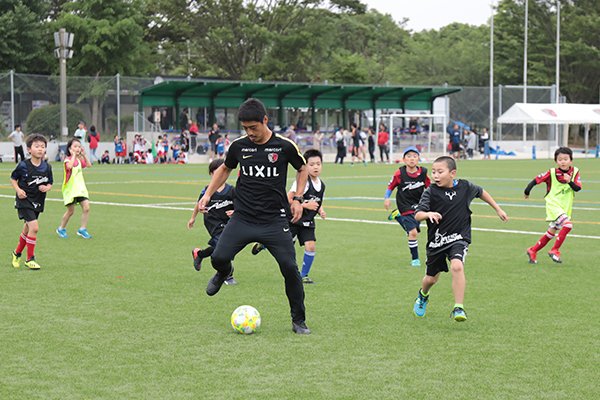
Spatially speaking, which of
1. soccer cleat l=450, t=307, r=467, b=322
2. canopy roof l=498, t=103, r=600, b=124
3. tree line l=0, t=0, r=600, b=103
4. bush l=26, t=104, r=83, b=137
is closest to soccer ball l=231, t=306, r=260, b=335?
soccer cleat l=450, t=307, r=467, b=322

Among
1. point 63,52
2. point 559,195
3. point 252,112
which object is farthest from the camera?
point 63,52

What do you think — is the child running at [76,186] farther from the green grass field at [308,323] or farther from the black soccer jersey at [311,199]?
the black soccer jersey at [311,199]

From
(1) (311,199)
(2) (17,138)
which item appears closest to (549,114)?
(2) (17,138)

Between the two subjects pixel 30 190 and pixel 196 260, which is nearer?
pixel 196 260

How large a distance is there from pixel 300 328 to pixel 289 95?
45.2m

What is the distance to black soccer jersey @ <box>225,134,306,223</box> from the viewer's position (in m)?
7.80

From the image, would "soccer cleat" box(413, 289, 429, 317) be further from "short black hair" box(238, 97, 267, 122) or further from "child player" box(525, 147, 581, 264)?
"child player" box(525, 147, 581, 264)

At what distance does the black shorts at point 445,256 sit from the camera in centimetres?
821

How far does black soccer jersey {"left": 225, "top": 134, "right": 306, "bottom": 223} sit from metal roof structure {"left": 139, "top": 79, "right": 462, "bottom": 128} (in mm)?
38360

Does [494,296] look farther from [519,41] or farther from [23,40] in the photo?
[519,41]

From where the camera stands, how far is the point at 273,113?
174ft

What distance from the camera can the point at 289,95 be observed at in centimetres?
5259

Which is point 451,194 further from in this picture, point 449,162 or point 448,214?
point 449,162

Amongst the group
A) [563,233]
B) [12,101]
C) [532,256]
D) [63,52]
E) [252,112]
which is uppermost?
[63,52]
